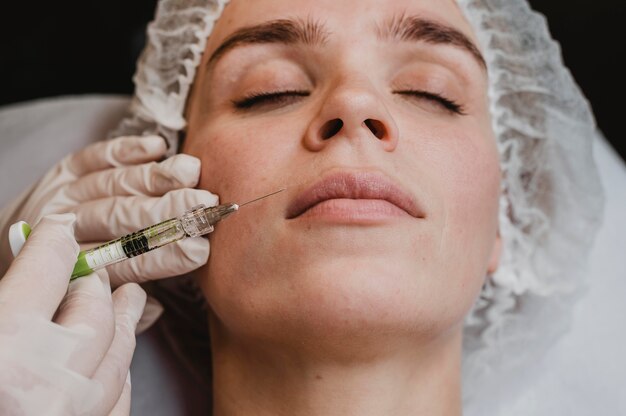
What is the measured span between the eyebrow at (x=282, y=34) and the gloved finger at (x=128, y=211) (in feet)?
1.02

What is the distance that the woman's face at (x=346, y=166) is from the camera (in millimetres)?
1010

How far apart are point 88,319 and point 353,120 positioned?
52 cm

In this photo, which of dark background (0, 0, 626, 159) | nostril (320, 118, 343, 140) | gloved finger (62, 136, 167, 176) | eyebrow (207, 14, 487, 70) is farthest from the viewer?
dark background (0, 0, 626, 159)

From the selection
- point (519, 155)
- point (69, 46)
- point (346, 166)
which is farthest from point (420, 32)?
point (69, 46)

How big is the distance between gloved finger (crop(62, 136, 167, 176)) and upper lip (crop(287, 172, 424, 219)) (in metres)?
0.47

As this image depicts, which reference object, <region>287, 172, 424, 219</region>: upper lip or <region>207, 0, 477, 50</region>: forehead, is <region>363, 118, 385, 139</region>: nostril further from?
<region>207, 0, 477, 50</region>: forehead

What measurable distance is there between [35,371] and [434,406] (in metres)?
0.71

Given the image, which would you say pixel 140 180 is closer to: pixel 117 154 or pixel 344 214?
pixel 117 154

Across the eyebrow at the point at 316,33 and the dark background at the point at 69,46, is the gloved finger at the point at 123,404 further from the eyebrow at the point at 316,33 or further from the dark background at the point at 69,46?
the dark background at the point at 69,46

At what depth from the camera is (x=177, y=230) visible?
111 centimetres

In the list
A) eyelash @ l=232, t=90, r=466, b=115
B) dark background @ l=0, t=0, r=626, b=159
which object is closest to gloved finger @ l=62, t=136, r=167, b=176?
eyelash @ l=232, t=90, r=466, b=115

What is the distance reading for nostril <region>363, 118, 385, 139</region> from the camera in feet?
3.53

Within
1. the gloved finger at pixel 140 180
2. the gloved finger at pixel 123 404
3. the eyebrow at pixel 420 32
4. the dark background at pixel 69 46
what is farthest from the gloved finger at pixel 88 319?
the dark background at pixel 69 46

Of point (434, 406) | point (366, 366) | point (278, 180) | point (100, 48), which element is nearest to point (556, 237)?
point (434, 406)
